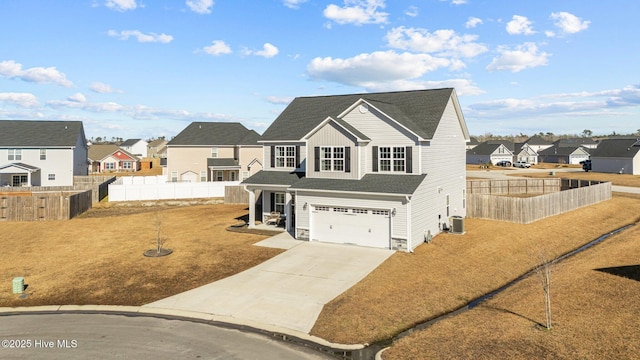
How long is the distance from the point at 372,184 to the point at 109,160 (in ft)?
260

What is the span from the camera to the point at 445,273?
1841 cm

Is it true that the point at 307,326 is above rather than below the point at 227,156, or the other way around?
below

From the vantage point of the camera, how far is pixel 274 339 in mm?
12195

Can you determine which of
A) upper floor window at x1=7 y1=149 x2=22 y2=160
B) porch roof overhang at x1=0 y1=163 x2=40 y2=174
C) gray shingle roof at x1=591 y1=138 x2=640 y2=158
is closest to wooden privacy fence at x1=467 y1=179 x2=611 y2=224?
gray shingle roof at x1=591 y1=138 x2=640 y2=158

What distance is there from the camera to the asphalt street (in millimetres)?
11102

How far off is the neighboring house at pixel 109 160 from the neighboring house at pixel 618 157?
96.3 m

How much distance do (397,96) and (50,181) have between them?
47.2 meters

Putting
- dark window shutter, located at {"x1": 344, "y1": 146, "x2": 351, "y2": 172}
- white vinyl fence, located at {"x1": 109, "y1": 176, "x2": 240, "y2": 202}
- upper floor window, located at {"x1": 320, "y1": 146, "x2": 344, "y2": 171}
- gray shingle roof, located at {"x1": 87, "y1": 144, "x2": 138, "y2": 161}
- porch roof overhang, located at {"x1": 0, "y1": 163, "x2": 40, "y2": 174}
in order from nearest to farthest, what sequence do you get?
dark window shutter, located at {"x1": 344, "y1": 146, "x2": 351, "y2": 172}, upper floor window, located at {"x1": 320, "y1": 146, "x2": 344, "y2": 171}, white vinyl fence, located at {"x1": 109, "y1": 176, "x2": 240, "y2": 202}, porch roof overhang, located at {"x1": 0, "y1": 163, "x2": 40, "y2": 174}, gray shingle roof, located at {"x1": 87, "y1": 144, "x2": 138, "y2": 161}

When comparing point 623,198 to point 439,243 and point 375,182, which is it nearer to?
point 439,243

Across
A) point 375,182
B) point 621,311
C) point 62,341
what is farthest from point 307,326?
point 375,182

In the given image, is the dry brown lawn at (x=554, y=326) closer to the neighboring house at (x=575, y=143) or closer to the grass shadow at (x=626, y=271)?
the grass shadow at (x=626, y=271)

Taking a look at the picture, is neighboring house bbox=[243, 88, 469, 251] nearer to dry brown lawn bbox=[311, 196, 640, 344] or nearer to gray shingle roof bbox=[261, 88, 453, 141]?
gray shingle roof bbox=[261, 88, 453, 141]

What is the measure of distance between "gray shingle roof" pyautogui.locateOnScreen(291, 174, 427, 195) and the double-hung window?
0.64m

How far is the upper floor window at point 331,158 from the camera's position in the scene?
25.3 meters
